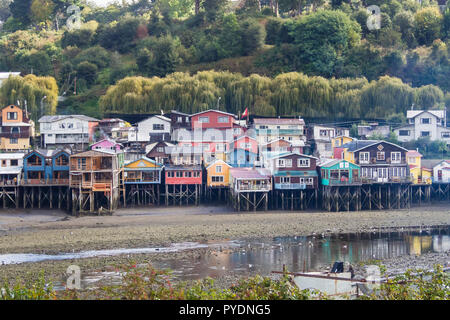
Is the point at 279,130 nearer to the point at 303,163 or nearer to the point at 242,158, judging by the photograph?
the point at 242,158

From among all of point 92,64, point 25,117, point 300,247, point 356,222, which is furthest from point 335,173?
point 92,64

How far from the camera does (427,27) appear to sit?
69.4 metres

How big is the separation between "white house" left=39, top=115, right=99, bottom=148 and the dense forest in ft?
21.0

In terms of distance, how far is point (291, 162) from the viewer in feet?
134

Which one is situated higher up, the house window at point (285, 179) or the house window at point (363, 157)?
the house window at point (363, 157)

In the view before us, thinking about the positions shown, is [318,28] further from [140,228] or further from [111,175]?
[140,228]

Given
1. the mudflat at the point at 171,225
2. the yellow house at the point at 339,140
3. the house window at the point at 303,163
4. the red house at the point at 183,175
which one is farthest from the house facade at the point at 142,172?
the yellow house at the point at 339,140

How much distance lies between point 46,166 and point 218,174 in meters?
11.4

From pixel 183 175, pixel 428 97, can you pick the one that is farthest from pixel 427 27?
pixel 183 175

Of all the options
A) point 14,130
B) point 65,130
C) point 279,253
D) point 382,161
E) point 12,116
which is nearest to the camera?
point 279,253

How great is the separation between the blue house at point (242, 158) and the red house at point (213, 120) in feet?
16.3

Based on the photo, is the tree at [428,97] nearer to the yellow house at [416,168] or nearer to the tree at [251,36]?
the yellow house at [416,168]

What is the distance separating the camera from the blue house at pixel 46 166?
40531 millimetres

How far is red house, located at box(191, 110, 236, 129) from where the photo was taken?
50188 millimetres
